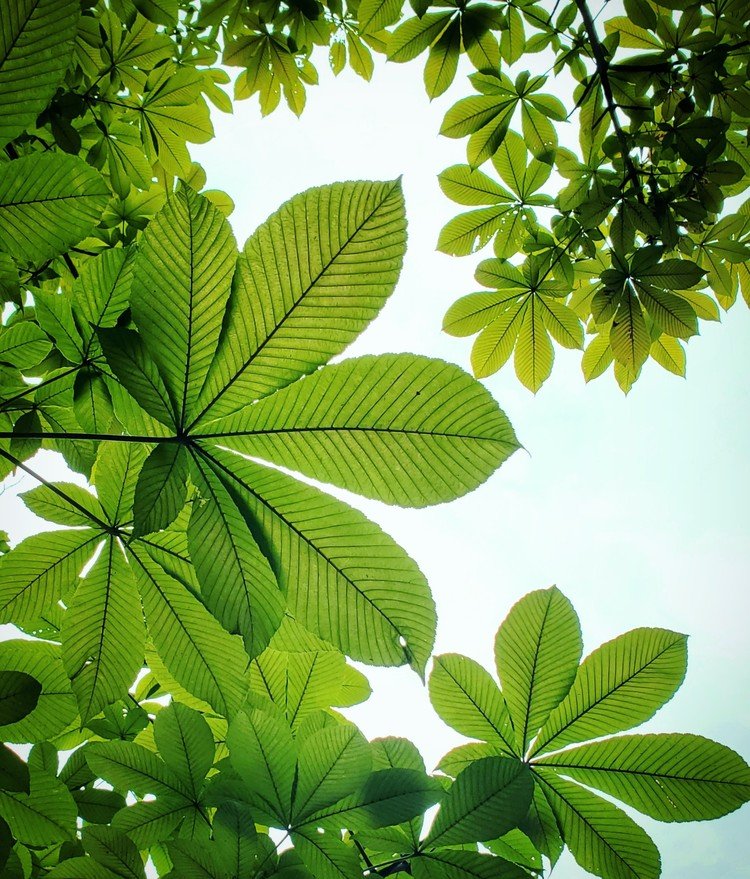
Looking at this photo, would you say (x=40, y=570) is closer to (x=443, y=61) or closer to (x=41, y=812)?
(x=41, y=812)

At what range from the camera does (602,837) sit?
1.32 meters

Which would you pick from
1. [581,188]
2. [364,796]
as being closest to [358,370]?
[364,796]

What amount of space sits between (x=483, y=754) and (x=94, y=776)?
1.04 m

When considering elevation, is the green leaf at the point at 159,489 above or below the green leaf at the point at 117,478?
below

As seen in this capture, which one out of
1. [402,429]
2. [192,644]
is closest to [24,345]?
[192,644]

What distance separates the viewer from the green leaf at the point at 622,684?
1372 millimetres

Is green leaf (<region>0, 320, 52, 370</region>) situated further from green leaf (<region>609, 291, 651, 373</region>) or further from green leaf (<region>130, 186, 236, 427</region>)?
green leaf (<region>609, 291, 651, 373</region>)

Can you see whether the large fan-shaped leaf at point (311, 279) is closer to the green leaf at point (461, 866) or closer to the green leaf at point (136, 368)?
the green leaf at point (136, 368)

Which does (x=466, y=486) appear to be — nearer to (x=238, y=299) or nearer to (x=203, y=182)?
(x=238, y=299)

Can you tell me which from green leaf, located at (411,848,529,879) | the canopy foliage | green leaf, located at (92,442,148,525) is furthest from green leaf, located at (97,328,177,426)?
green leaf, located at (411,848,529,879)

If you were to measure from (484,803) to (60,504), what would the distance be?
1135 millimetres

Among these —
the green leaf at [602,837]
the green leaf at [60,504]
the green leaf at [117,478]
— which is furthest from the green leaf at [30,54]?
the green leaf at [602,837]

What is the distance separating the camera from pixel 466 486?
0.87 metres

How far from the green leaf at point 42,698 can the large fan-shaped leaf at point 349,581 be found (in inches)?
31.8
